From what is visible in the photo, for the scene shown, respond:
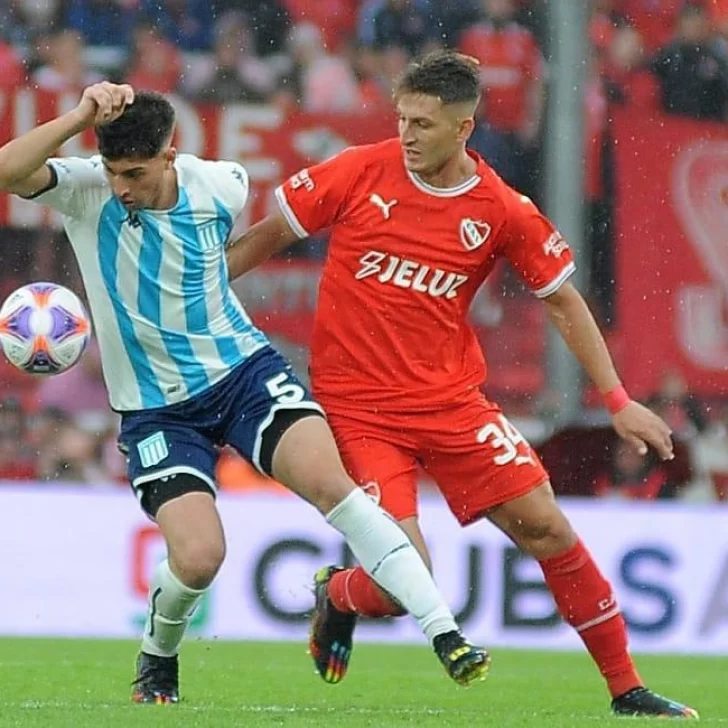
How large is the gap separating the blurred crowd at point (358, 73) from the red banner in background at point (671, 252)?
0.42 feet

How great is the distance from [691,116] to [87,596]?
507 cm

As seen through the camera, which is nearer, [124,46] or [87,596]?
[87,596]

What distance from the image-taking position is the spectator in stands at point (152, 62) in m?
12.3

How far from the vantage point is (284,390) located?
632 cm

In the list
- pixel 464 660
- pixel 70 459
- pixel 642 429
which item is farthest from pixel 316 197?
pixel 70 459

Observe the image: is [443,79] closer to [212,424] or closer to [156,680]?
[212,424]

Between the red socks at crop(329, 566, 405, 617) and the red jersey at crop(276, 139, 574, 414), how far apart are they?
1.80ft

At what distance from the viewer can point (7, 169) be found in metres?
5.96

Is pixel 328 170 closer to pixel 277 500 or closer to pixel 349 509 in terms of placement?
pixel 349 509

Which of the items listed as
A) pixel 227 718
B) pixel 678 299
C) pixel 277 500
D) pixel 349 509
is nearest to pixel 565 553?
pixel 349 509

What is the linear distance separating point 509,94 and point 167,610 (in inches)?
262

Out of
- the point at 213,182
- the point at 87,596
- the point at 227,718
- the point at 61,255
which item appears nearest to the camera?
the point at 227,718

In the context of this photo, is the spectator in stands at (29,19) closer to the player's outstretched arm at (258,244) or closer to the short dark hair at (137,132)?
the player's outstretched arm at (258,244)

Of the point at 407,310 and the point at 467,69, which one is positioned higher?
the point at 467,69
